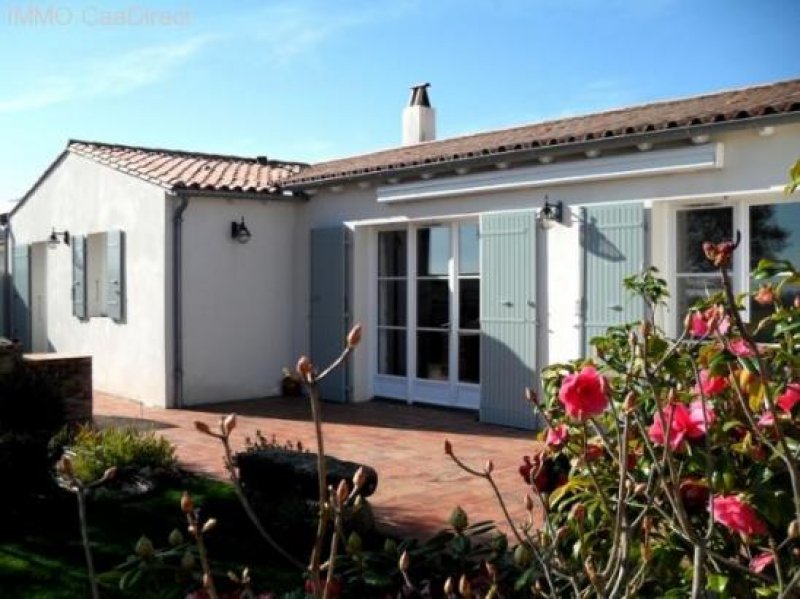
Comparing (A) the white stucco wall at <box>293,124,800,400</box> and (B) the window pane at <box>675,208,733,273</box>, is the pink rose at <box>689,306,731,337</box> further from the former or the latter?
(B) the window pane at <box>675,208,733,273</box>

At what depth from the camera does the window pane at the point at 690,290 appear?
8.34 meters

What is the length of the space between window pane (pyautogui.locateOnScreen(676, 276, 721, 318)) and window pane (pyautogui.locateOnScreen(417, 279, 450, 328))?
130 inches

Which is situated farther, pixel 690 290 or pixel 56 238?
pixel 56 238

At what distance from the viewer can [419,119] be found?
46.8 ft

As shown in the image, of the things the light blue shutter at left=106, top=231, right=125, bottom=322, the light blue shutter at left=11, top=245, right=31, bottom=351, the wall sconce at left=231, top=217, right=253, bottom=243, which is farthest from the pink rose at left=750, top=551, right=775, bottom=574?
the light blue shutter at left=11, top=245, right=31, bottom=351

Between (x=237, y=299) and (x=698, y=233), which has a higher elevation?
(x=698, y=233)

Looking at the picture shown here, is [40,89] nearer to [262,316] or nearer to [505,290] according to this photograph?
[262,316]

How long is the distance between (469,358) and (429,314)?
2.98 ft

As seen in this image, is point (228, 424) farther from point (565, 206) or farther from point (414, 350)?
point (414, 350)

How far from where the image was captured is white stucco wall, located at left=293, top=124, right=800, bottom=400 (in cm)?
778

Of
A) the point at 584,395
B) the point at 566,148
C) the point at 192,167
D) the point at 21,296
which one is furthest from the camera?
the point at 21,296

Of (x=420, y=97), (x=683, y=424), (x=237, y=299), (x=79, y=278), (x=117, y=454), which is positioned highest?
(x=420, y=97)

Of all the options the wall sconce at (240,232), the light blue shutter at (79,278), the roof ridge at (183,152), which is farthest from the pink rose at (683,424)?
the roof ridge at (183,152)

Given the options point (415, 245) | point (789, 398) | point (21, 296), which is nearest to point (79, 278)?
point (21, 296)
